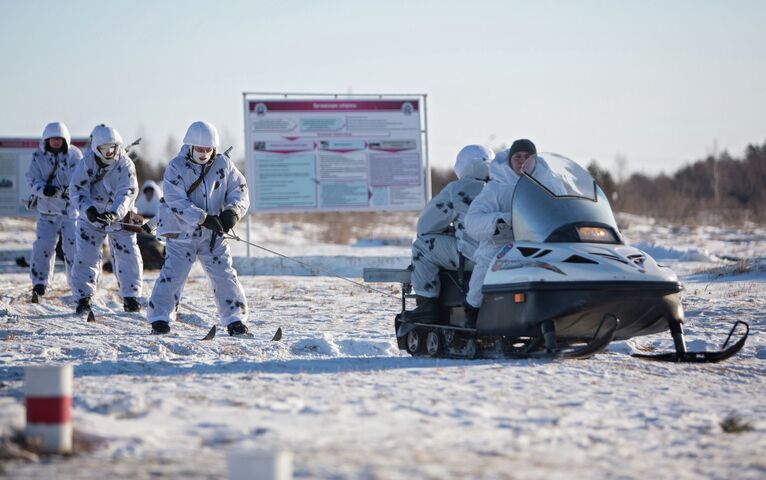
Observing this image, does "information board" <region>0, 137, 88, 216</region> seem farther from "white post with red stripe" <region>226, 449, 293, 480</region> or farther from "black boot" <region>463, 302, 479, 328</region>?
"white post with red stripe" <region>226, 449, 293, 480</region>

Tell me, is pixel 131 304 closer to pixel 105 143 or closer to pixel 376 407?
pixel 105 143

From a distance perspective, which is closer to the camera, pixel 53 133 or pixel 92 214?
pixel 92 214

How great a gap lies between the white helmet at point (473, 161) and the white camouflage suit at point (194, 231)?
6.92 feet

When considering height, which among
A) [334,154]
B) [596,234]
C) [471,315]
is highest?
[334,154]

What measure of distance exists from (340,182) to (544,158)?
14672 millimetres

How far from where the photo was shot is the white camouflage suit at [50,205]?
15.9 metres

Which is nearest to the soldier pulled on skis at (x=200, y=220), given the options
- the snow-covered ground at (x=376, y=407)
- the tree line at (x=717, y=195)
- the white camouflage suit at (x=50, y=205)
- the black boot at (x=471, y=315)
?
the snow-covered ground at (x=376, y=407)

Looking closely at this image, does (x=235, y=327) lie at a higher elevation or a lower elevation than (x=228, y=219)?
lower

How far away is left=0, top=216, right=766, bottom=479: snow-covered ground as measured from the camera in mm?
5488

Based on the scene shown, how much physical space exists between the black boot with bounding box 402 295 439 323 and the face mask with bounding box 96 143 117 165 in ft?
16.6

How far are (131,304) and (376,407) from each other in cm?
811

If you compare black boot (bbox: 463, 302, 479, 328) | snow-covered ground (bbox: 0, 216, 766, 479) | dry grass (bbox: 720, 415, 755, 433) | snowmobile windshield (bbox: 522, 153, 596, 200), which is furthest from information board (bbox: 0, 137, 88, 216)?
dry grass (bbox: 720, 415, 755, 433)

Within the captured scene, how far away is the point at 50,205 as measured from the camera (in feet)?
52.4

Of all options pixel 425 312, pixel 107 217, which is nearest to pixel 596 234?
pixel 425 312
